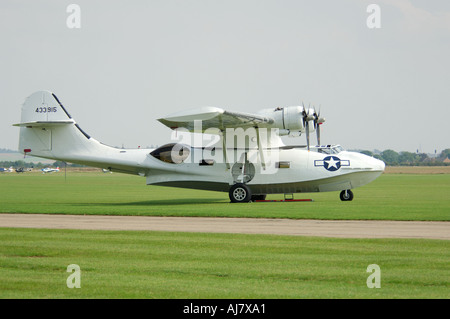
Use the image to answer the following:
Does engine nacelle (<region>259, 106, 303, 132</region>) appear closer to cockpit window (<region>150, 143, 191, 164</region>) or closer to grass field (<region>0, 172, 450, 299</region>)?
cockpit window (<region>150, 143, 191, 164</region>)

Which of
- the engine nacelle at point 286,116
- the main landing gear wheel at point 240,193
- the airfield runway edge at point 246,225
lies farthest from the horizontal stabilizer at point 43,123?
the engine nacelle at point 286,116

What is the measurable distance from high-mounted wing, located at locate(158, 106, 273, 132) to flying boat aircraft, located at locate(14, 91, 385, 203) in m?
0.15

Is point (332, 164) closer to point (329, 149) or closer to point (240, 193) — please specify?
point (329, 149)

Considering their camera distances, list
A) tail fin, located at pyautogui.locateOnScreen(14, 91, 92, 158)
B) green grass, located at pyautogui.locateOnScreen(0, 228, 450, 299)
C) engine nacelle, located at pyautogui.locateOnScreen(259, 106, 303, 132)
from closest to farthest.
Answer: green grass, located at pyautogui.locateOnScreen(0, 228, 450, 299) < engine nacelle, located at pyautogui.locateOnScreen(259, 106, 303, 132) < tail fin, located at pyautogui.locateOnScreen(14, 91, 92, 158)

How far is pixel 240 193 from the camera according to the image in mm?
29016

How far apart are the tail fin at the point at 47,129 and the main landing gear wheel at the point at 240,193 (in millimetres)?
8011

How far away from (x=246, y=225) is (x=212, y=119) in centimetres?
876

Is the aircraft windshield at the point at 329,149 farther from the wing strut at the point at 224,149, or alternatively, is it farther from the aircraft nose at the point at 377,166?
the wing strut at the point at 224,149

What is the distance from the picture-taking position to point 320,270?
1088 cm

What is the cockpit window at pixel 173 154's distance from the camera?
29781 mm

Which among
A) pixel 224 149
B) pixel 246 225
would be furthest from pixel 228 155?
pixel 246 225

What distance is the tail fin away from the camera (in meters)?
29.6

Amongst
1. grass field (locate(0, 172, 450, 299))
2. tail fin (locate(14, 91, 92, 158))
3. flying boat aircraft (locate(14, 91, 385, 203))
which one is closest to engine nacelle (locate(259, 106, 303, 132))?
flying boat aircraft (locate(14, 91, 385, 203))

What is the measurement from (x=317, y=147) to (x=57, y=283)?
69.7 feet
